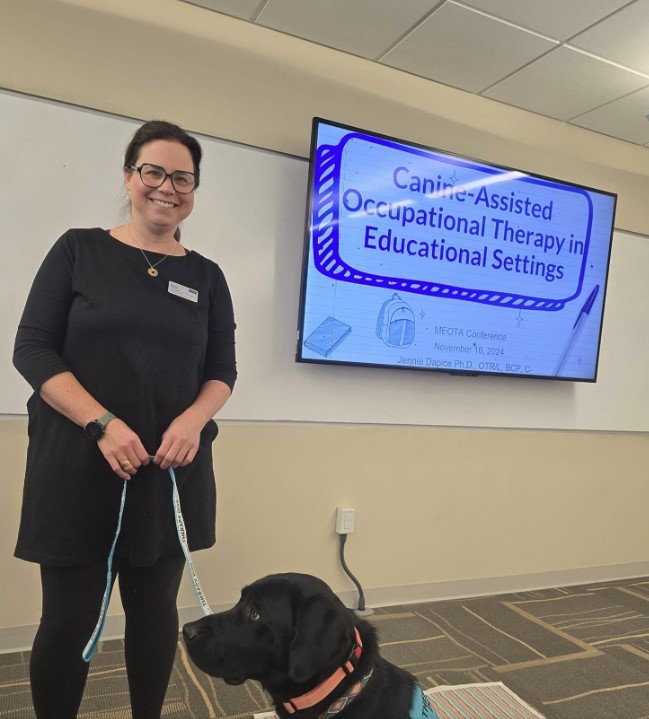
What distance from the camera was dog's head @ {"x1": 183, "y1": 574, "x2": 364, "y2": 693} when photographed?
3.49 feet

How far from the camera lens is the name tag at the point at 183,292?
1285 millimetres

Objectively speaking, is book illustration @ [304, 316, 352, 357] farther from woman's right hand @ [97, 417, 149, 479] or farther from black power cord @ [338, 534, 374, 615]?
woman's right hand @ [97, 417, 149, 479]

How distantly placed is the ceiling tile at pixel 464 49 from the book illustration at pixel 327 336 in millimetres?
1171

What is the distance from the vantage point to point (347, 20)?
2344mm

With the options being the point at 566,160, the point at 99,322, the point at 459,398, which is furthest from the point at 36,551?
the point at 566,160

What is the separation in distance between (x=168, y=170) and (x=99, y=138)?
1.08 meters

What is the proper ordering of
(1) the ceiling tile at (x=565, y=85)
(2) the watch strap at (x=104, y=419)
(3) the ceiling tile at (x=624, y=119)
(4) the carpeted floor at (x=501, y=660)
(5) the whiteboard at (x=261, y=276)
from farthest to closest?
1. (3) the ceiling tile at (x=624, y=119)
2. (1) the ceiling tile at (x=565, y=85)
3. (5) the whiteboard at (x=261, y=276)
4. (4) the carpeted floor at (x=501, y=660)
5. (2) the watch strap at (x=104, y=419)

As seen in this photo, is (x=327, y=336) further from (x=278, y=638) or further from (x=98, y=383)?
(x=278, y=638)

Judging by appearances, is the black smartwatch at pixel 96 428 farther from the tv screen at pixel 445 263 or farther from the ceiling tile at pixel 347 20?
the ceiling tile at pixel 347 20

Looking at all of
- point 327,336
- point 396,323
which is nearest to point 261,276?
point 327,336

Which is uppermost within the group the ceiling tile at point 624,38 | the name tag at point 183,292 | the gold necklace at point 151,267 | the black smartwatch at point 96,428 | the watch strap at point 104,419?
the ceiling tile at point 624,38

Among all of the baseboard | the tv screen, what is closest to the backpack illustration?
the tv screen

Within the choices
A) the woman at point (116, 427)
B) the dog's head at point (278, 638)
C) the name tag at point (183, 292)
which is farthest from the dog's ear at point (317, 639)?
the name tag at point (183, 292)

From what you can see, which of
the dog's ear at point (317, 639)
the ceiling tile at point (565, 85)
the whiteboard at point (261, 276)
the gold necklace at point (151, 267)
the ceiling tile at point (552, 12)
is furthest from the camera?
the ceiling tile at point (565, 85)
